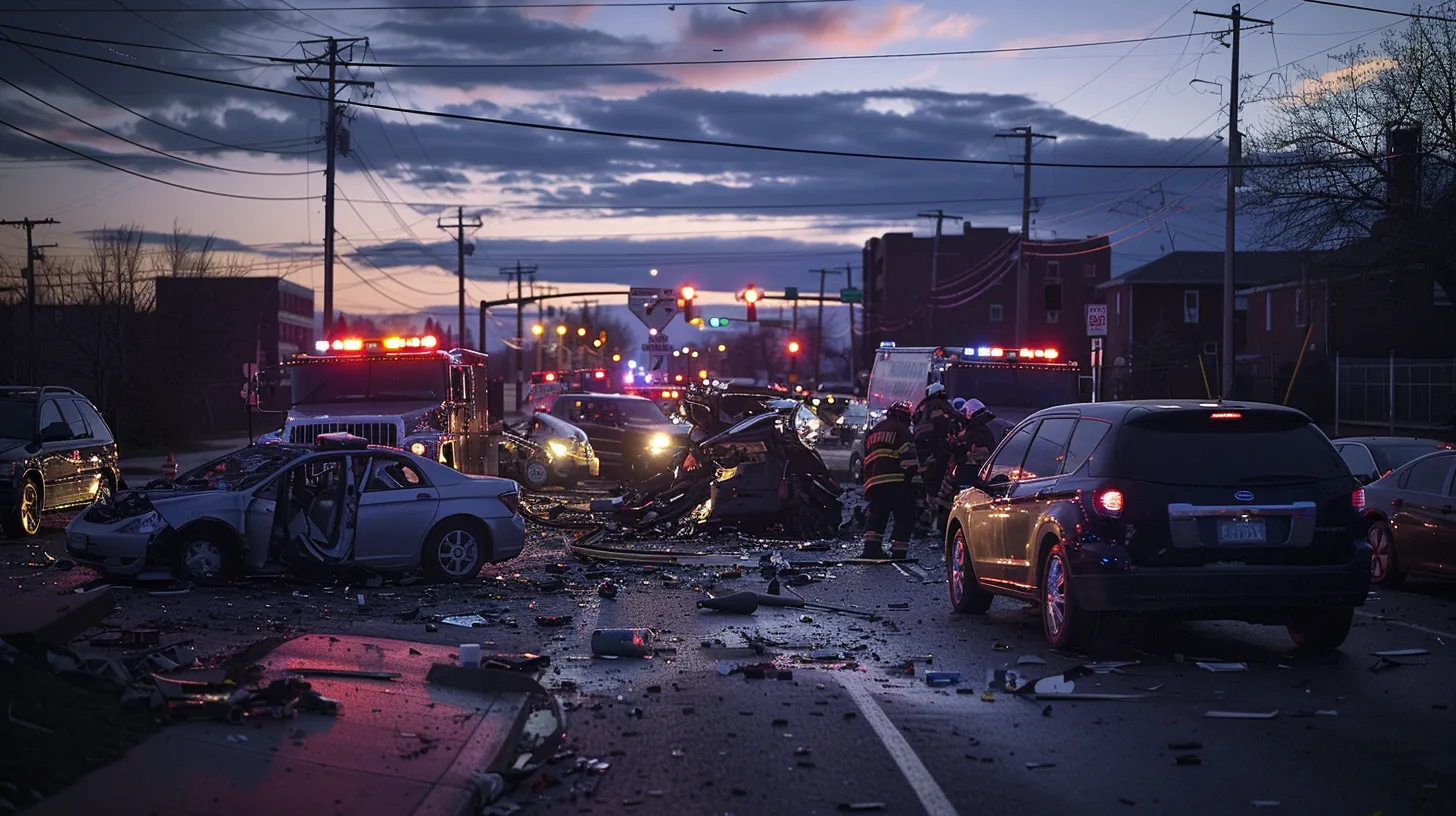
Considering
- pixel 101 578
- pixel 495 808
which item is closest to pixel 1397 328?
pixel 101 578

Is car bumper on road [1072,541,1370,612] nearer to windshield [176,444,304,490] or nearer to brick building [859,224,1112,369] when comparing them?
windshield [176,444,304,490]

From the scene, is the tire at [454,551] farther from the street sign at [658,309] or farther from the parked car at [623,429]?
the street sign at [658,309]

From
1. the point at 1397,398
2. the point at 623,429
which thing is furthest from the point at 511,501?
the point at 1397,398

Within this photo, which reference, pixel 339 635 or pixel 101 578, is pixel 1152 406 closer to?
pixel 339 635

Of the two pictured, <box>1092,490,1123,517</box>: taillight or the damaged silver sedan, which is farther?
the damaged silver sedan

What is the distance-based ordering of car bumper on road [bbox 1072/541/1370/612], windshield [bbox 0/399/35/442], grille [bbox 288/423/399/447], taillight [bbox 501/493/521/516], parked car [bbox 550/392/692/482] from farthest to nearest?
1. parked car [bbox 550/392/692/482]
2. grille [bbox 288/423/399/447]
3. windshield [bbox 0/399/35/442]
4. taillight [bbox 501/493/521/516]
5. car bumper on road [bbox 1072/541/1370/612]

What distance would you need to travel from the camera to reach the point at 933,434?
1734cm

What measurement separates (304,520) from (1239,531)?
885 centimetres

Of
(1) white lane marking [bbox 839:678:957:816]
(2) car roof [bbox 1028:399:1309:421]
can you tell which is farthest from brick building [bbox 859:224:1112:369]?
(1) white lane marking [bbox 839:678:957:816]

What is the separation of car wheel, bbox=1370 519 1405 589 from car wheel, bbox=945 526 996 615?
457 cm

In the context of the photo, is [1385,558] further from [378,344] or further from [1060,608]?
[378,344]

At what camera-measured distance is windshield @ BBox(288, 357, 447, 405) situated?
21547 millimetres

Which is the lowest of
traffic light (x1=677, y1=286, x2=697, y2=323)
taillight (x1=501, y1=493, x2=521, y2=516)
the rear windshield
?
taillight (x1=501, y1=493, x2=521, y2=516)

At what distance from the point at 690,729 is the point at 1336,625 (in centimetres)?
503
